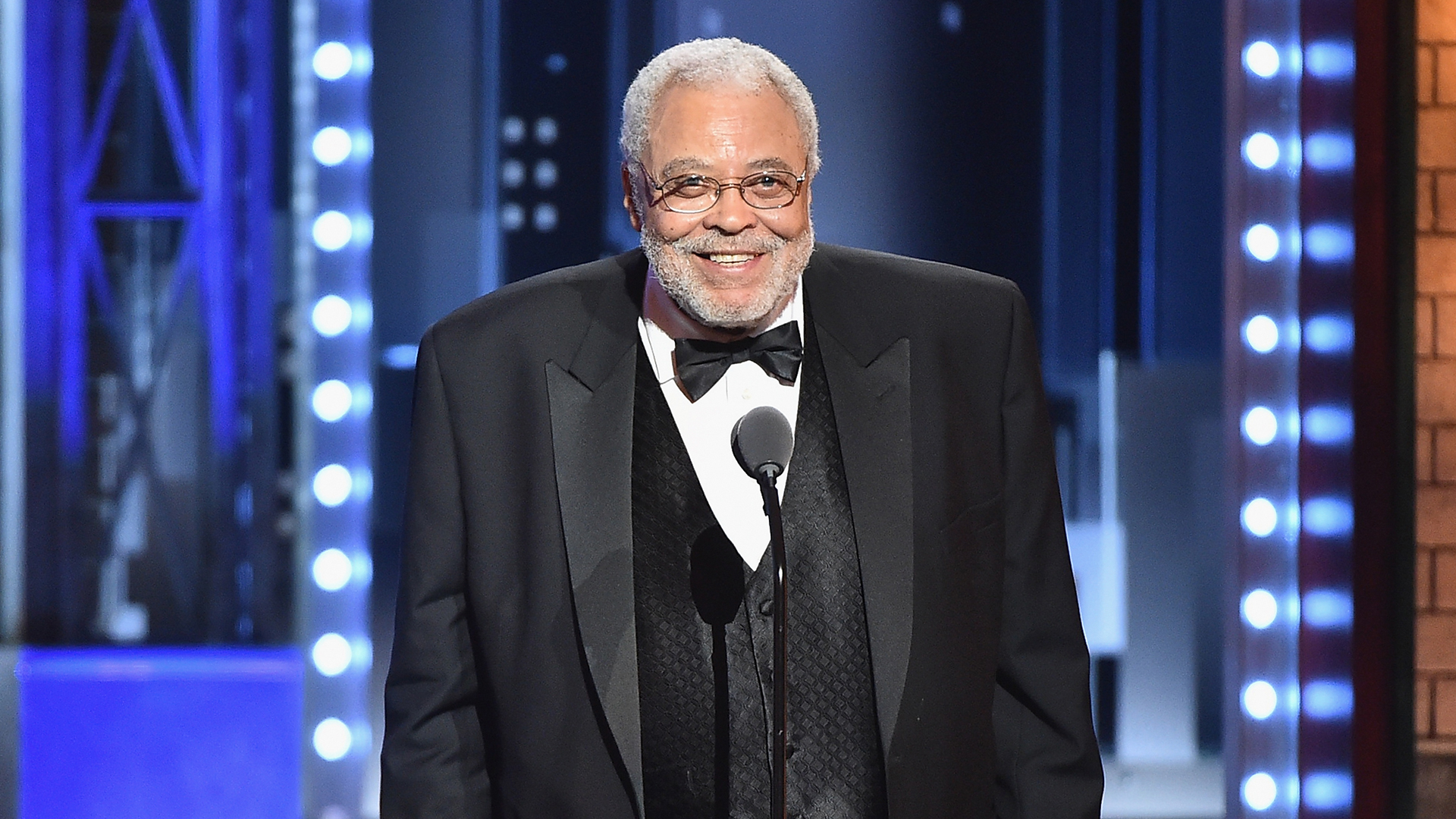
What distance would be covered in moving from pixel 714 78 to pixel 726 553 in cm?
50

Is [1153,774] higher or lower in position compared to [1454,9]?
lower

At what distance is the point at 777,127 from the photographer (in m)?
1.44

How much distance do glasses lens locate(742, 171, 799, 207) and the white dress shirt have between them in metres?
0.18

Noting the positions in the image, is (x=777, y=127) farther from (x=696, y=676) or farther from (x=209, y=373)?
(x=209, y=373)

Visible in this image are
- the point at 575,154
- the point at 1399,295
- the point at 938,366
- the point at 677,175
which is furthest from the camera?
the point at 575,154

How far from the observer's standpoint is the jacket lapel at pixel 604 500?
4.64 ft

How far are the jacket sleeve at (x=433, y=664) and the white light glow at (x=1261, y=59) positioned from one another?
2.27 m

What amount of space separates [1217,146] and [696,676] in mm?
2291

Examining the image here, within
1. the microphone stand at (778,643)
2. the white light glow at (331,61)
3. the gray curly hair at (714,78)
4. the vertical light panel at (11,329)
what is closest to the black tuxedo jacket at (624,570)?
the gray curly hair at (714,78)

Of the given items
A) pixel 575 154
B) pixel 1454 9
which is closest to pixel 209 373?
pixel 575 154

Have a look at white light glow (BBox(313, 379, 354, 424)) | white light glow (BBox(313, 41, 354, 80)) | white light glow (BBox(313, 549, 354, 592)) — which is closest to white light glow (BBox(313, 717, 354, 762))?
white light glow (BBox(313, 549, 354, 592))

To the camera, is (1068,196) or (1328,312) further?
(1068,196)

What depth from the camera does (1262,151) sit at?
308 centimetres

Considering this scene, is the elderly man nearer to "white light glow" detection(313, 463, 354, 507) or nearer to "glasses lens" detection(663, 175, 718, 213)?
"glasses lens" detection(663, 175, 718, 213)
